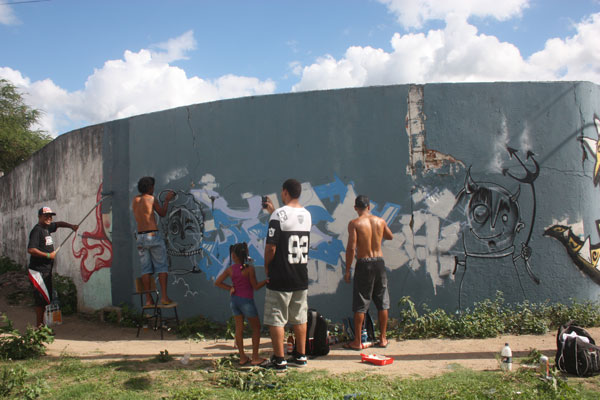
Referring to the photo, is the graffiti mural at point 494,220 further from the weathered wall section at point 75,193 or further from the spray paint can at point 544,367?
the weathered wall section at point 75,193

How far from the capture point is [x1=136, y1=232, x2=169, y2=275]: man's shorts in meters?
6.25

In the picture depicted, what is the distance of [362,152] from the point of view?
19.0ft

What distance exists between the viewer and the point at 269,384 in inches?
150

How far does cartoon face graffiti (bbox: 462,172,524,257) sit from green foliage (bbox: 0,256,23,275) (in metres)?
11.3

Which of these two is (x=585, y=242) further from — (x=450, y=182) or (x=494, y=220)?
(x=450, y=182)

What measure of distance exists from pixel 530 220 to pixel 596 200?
1.01m

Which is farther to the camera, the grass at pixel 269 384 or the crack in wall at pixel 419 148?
the crack in wall at pixel 419 148

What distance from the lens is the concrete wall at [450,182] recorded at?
18.5 ft

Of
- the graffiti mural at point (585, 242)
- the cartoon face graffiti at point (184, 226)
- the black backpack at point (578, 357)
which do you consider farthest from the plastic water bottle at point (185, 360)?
the graffiti mural at point (585, 242)

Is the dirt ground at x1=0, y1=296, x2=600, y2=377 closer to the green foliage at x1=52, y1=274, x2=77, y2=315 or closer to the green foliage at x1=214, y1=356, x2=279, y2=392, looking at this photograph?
the green foliage at x1=214, y1=356, x2=279, y2=392

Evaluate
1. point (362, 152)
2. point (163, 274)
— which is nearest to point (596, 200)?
point (362, 152)

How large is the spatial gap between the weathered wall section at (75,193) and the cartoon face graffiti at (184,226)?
1.57 metres

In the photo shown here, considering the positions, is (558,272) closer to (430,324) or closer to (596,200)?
(596,200)

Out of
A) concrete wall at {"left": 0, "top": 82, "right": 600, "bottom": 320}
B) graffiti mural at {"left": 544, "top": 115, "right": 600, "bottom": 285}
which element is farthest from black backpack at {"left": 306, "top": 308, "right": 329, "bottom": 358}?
graffiti mural at {"left": 544, "top": 115, "right": 600, "bottom": 285}
